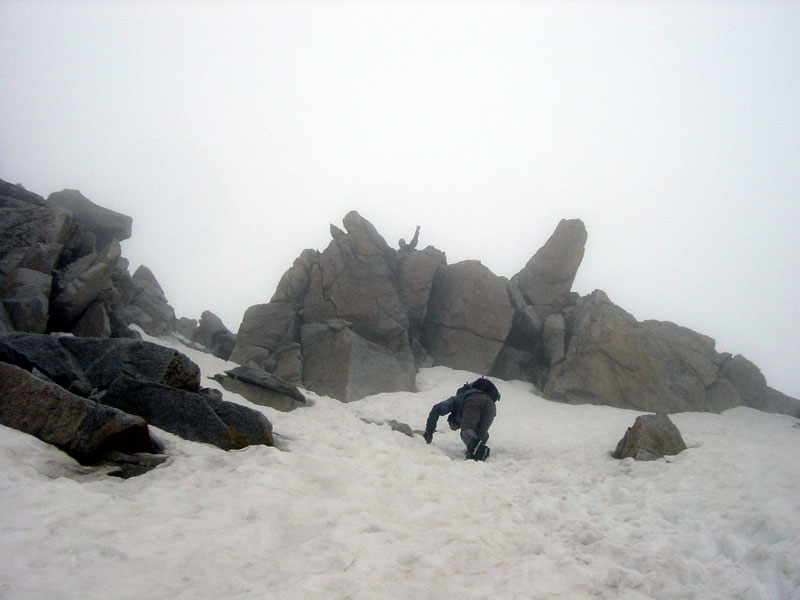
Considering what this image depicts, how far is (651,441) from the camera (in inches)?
495

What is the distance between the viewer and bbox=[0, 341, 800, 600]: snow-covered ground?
195 inches

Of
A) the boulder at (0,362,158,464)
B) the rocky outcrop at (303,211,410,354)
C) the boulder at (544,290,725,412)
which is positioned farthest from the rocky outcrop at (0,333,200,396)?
the boulder at (544,290,725,412)

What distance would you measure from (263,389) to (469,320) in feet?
54.2

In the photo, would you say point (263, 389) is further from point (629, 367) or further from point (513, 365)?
point (629, 367)

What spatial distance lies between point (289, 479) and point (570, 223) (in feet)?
91.7

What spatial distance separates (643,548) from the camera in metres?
6.38

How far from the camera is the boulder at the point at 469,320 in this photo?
1159 inches

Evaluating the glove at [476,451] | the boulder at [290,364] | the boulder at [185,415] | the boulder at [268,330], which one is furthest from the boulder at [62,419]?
the boulder at [268,330]

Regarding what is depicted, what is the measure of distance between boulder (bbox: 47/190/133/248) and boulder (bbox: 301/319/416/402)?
1025 centimetres

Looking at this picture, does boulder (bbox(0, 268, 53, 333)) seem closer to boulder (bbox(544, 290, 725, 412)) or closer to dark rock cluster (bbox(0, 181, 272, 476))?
dark rock cluster (bbox(0, 181, 272, 476))

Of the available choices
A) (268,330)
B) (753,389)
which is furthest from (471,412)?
(753,389)

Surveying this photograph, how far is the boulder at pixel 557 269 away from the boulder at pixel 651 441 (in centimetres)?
1859

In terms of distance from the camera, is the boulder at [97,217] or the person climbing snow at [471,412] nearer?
the person climbing snow at [471,412]

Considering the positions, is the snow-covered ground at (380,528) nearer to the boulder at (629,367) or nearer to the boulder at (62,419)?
the boulder at (62,419)
